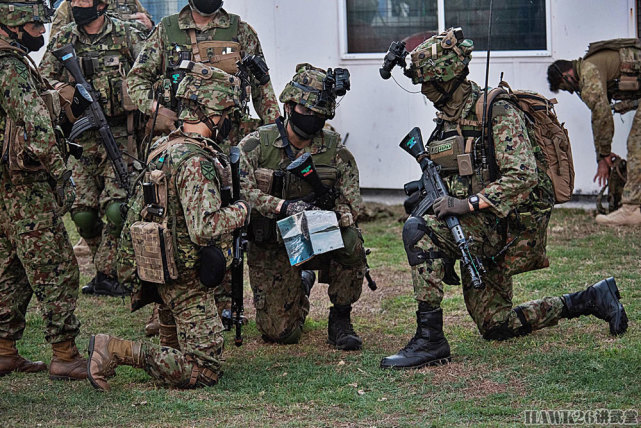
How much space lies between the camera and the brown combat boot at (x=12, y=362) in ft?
18.6

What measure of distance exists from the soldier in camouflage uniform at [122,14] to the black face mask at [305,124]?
2.55 meters

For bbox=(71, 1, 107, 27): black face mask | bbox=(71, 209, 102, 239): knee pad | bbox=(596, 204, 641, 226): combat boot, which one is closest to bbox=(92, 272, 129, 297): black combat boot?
bbox=(71, 209, 102, 239): knee pad

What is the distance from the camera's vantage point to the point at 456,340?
20.2 ft

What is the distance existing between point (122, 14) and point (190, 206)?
4.56 metres

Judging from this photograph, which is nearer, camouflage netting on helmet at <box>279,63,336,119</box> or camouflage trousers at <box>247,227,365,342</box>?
camouflage netting on helmet at <box>279,63,336,119</box>

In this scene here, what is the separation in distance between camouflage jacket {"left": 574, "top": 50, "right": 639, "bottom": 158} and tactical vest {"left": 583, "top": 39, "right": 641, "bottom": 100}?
44 millimetres

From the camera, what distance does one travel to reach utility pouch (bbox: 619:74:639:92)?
9.09 m

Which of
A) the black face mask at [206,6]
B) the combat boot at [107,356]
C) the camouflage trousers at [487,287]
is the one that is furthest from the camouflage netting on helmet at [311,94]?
the combat boot at [107,356]

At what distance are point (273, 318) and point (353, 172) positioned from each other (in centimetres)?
116

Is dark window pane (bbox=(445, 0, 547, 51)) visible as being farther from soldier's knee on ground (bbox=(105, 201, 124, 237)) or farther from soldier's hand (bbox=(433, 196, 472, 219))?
soldier's hand (bbox=(433, 196, 472, 219))

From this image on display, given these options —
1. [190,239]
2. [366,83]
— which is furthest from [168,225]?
[366,83]

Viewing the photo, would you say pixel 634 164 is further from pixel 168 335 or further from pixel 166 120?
pixel 168 335

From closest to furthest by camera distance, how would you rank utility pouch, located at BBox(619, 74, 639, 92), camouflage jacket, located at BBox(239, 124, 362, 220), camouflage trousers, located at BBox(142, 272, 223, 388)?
camouflage trousers, located at BBox(142, 272, 223, 388), camouflage jacket, located at BBox(239, 124, 362, 220), utility pouch, located at BBox(619, 74, 639, 92)

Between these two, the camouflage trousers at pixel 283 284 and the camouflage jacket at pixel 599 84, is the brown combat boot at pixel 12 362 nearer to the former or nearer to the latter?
the camouflage trousers at pixel 283 284
